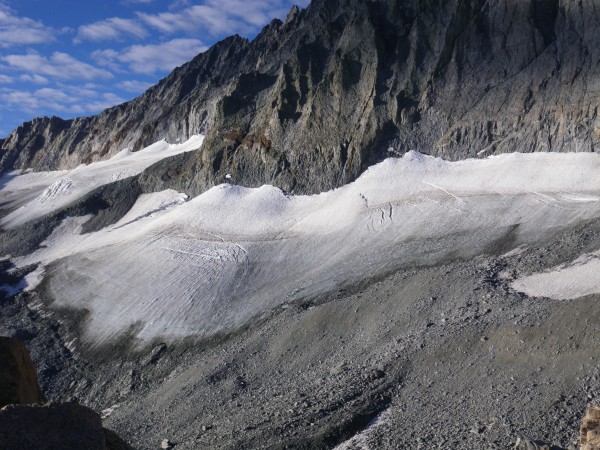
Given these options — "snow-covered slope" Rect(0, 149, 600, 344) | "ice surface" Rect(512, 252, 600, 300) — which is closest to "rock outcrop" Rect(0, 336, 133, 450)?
"ice surface" Rect(512, 252, 600, 300)

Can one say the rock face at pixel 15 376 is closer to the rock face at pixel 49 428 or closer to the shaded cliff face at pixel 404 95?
the rock face at pixel 49 428

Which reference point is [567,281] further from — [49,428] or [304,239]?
[49,428]

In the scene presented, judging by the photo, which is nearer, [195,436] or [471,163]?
[195,436]

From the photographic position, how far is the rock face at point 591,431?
12.4 metres

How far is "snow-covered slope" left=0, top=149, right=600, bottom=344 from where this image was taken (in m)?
34.4

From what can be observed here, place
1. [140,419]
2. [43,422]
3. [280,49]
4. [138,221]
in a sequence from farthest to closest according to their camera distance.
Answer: [280,49] → [138,221] → [140,419] → [43,422]

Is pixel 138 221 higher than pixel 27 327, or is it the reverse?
pixel 138 221

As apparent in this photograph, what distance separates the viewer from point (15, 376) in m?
14.1

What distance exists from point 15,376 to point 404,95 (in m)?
38.3

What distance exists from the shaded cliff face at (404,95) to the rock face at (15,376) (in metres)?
33.2

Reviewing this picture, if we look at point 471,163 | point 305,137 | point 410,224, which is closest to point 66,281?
point 305,137

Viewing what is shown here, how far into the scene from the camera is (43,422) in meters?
11.3

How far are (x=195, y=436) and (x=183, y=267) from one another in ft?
60.9

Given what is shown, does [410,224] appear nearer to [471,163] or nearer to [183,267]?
[471,163]
